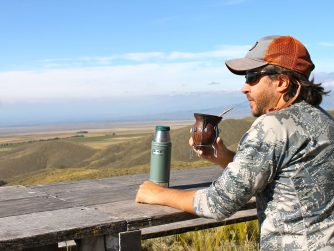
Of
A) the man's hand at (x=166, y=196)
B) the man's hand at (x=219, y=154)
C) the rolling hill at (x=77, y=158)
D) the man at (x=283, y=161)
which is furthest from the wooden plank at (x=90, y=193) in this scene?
the rolling hill at (x=77, y=158)

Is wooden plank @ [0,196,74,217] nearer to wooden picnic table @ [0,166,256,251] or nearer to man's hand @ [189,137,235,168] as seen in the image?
wooden picnic table @ [0,166,256,251]

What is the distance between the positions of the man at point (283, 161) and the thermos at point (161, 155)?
0.61 metres

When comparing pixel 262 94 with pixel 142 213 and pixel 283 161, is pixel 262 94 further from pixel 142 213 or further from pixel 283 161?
pixel 142 213

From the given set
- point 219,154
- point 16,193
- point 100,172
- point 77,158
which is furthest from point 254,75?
point 77,158

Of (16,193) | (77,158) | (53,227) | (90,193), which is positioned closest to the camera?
(53,227)

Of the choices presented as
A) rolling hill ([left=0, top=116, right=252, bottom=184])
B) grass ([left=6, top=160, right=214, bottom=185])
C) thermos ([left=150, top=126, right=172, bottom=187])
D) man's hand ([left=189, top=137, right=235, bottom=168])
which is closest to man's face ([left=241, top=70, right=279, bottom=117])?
man's hand ([left=189, top=137, right=235, bottom=168])

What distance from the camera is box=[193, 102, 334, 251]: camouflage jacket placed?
2439mm

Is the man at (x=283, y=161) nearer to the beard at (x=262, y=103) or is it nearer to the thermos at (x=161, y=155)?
the beard at (x=262, y=103)

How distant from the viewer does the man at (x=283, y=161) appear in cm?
245

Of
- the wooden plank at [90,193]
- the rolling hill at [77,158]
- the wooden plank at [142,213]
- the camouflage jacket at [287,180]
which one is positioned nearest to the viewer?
the camouflage jacket at [287,180]

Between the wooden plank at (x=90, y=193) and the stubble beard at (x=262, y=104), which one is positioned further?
the wooden plank at (x=90, y=193)

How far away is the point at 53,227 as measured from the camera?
8.54ft

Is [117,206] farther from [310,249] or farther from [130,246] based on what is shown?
[310,249]

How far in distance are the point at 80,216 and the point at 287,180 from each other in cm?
110
